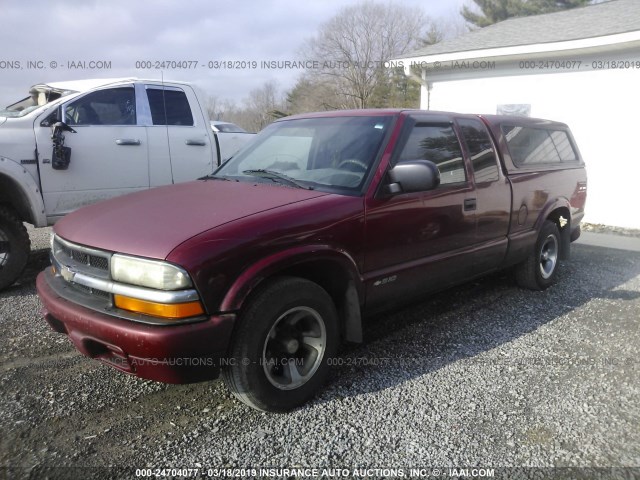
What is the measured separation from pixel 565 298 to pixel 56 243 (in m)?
4.65

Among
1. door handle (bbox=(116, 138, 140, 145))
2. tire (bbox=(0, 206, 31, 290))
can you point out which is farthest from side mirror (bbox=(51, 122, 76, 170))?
tire (bbox=(0, 206, 31, 290))

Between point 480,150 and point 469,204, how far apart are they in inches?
24.7

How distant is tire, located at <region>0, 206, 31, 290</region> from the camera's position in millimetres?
4766

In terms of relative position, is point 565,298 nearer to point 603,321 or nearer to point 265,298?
point 603,321

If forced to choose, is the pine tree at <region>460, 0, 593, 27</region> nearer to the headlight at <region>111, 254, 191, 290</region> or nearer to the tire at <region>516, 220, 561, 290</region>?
the tire at <region>516, 220, 561, 290</region>

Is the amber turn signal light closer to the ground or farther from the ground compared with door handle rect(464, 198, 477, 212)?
closer to the ground

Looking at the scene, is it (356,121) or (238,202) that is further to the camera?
(356,121)

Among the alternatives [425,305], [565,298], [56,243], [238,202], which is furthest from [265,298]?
[565,298]

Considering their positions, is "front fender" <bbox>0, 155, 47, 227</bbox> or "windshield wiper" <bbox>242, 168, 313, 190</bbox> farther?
"front fender" <bbox>0, 155, 47, 227</bbox>

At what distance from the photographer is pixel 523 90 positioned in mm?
9453

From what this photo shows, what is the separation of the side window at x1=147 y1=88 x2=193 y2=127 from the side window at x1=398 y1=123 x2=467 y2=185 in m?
3.41

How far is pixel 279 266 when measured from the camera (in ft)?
8.90

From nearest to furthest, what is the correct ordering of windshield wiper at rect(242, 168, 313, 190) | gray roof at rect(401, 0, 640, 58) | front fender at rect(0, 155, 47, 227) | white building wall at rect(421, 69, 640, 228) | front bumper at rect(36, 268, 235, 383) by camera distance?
1. front bumper at rect(36, 268, 235, 383)
2. windshield wiper at rect(242, 168, 313, 190)
3. front fender at rect(0, 155, 47, 227)
4. white building wall at rect(421, 69, 640, 228)
5. gray roof at rect(401, 0, 640, 58)

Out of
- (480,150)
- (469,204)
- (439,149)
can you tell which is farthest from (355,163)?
(480,150)
